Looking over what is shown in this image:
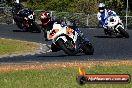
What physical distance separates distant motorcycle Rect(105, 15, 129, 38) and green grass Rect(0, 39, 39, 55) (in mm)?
4940

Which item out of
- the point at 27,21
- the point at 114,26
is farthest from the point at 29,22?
the point at 114,26

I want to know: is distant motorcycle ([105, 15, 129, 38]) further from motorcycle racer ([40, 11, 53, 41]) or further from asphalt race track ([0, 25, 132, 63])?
motorcycle racer ([40, 11, 53, 41])

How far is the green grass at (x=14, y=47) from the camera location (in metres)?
22.0

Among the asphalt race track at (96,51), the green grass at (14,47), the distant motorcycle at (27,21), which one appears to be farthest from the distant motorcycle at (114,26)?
the distant motorcycle at (27,21)

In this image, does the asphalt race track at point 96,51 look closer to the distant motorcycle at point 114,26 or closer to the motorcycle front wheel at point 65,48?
the motorcycle front wheel at point 65,48

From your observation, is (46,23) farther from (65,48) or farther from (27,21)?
(27,21)

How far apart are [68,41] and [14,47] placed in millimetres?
4712

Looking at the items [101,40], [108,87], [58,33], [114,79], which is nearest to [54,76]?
[108,87]

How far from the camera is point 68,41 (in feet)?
63.2

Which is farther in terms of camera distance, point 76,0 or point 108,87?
A: point 76,0

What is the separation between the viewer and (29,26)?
31.8m

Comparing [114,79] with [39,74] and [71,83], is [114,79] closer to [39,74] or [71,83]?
[71,83]

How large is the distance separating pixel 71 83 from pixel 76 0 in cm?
3162

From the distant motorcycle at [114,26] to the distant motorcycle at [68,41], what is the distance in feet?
24.9
